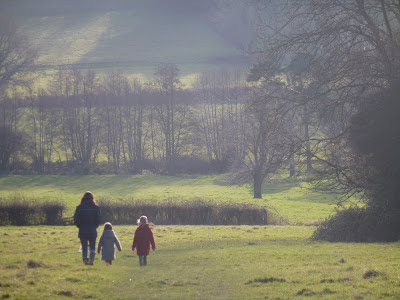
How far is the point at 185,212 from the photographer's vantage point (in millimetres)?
29438

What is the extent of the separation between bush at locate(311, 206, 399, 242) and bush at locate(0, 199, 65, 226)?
17784 millimetres

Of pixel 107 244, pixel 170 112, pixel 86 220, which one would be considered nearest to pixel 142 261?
pixel 107 244

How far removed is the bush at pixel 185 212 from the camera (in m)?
28.7

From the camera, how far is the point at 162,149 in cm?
6381

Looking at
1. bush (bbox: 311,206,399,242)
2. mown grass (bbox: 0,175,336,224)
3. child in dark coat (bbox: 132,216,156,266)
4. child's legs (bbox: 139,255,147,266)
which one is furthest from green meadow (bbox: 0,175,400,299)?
mown grass (bbox: 0,175,336,224)

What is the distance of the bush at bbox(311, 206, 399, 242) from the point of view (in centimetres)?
1716

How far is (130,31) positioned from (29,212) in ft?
349

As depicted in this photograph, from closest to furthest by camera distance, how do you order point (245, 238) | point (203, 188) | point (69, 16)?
1. point (245, 238)
2. point (203, 188)
3. point (69, 16)

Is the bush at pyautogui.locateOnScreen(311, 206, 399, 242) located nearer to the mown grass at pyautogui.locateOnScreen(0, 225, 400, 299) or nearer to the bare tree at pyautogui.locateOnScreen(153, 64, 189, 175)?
the mown grass at pyautogui.locateOnScreen(0, 225, 400, 299)

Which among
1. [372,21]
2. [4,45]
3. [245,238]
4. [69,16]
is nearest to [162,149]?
[4,45]

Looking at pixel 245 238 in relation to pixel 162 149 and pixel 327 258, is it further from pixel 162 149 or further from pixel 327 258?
pixel 162 149

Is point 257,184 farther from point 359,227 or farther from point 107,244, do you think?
point 107,244

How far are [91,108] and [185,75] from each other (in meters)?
30.8

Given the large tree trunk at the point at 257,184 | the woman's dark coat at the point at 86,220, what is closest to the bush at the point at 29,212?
the woman's dark coat at the point at 86,220
